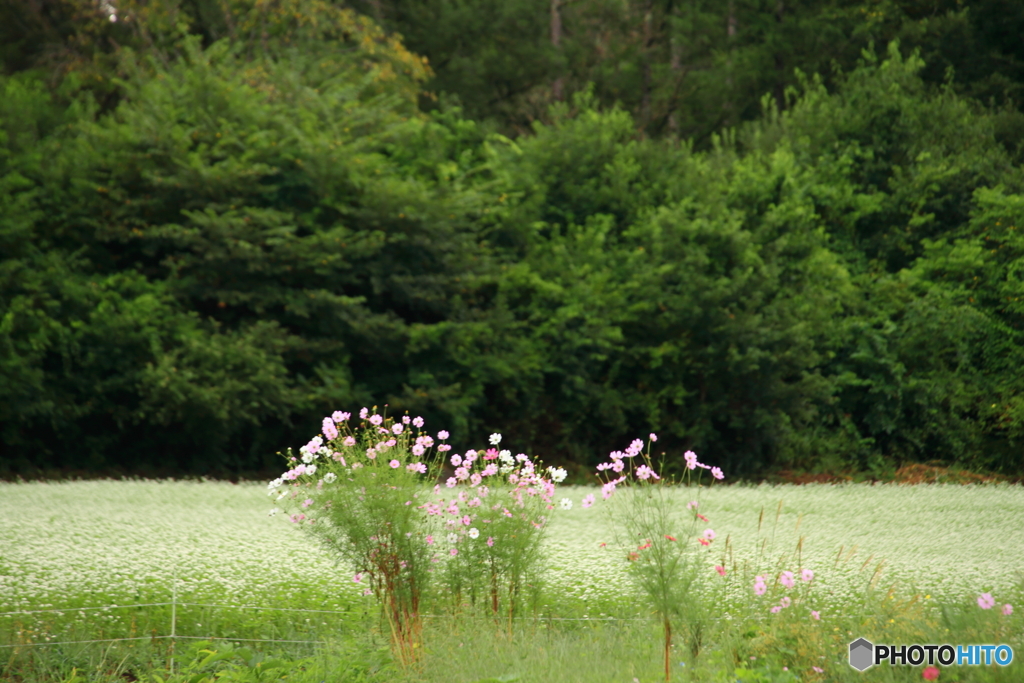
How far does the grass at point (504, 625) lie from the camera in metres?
5.06

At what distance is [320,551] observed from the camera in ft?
26.9

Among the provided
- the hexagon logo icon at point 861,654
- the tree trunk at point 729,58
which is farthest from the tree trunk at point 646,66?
the hexagon logo icon at point 861,654

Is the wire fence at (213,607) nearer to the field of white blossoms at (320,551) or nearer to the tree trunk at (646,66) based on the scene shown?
the field of white blossoms at (320,551)

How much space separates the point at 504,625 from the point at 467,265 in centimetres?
1038

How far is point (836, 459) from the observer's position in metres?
16.1

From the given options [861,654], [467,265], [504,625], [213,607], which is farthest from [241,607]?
[467,265]

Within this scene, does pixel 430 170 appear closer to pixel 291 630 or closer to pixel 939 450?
pixel 939 450

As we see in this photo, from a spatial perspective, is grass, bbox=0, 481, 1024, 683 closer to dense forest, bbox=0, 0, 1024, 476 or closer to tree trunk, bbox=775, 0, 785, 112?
dense forest, bbox=0, 0, 1024, 476

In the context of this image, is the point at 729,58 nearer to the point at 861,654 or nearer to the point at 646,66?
the point at 646,66

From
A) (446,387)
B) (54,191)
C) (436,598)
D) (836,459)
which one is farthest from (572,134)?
(436,598)

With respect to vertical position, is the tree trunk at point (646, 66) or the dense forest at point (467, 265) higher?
the tree trunk at point (646, 66)

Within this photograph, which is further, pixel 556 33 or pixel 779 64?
pixel 556 33

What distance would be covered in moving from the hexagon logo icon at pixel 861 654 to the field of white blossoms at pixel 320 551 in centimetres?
84

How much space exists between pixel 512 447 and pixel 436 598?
1022 centimetres
